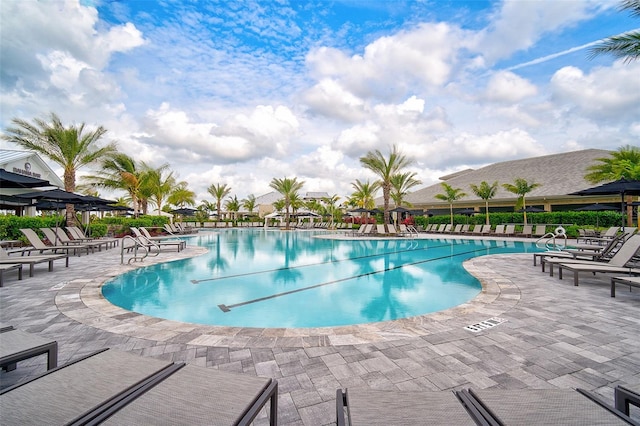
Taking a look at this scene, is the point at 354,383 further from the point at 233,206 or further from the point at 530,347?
the point at 233,206

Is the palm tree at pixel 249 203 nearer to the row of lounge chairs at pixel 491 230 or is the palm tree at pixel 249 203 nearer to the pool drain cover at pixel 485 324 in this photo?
the row of lounge chairs at pixel 491 230

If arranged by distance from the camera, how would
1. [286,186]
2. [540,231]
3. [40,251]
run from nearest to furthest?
1. [40,251]
2. [540,231]
3. [286,186]

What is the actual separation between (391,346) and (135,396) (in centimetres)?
246

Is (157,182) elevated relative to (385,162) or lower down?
lower down

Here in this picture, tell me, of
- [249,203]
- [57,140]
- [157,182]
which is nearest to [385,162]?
[57,140]

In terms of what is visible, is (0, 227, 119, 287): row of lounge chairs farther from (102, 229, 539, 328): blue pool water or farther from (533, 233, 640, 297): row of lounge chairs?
(533, 233, 640, 297): row of lounge chairs

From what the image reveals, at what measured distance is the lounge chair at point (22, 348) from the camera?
6.76 ft

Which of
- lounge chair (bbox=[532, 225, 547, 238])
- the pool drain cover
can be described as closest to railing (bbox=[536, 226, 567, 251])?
lounge chair (bbox=[532, 225, 547, 238])

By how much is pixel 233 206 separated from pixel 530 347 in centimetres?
5582

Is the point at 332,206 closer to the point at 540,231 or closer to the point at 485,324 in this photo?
the point at 540,231

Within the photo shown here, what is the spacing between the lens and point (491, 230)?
23.8 meters

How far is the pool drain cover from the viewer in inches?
145

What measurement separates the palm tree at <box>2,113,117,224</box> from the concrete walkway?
13733 mm

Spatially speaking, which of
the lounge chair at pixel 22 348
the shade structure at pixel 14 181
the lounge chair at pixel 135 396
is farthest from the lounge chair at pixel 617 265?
the shade structure at pixel 14 181
